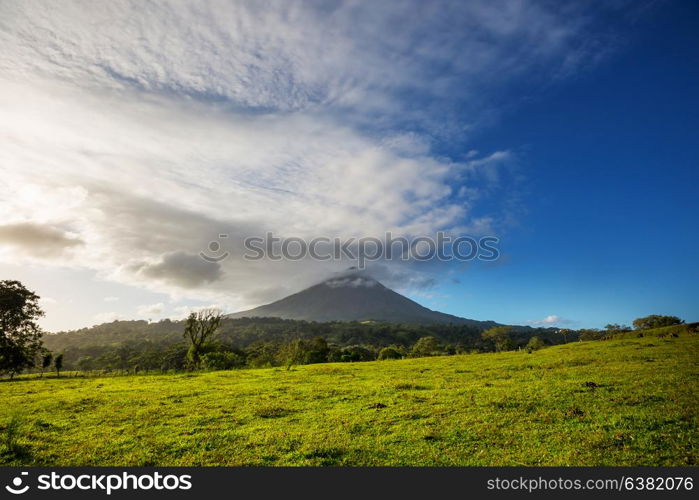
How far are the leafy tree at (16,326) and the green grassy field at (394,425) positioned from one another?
3196cm

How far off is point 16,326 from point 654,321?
129 meters

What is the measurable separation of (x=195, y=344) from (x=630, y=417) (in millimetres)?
75065

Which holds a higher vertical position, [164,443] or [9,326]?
[9,326]

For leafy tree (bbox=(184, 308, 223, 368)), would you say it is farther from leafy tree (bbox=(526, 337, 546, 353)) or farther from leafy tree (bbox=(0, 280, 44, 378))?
leafy tree (bbox=(526, 337, 546, 353))

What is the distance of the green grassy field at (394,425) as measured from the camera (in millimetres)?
11164

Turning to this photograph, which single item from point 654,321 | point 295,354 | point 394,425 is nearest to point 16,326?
point 295,354

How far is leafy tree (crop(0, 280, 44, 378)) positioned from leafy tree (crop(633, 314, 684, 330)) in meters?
112

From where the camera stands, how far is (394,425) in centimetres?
1469

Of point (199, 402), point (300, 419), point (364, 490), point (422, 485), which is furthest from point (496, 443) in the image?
point (199, 402)

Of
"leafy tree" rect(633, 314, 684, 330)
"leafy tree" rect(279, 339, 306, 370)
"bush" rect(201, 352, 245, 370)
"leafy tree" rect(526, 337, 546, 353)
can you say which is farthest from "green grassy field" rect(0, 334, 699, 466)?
"leafy tree" rect(633, 314, 684, 330)

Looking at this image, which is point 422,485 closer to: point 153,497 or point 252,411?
point 153,497

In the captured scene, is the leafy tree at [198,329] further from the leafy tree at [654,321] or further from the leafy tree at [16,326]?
the leafy tree at [654,321]

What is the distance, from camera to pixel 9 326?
160 feet

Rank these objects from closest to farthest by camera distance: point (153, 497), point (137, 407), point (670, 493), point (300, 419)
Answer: point (670, 493)
point (153, 497)
point (300, 419)
point (137, 407)
